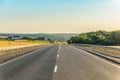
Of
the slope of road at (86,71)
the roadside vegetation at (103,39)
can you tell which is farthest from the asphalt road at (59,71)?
the roadside vegetation at (103,39)

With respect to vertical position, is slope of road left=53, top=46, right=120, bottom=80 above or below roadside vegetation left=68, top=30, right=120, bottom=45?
above

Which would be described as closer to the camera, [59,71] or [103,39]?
[59,71]

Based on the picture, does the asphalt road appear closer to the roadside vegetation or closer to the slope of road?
the slope of road

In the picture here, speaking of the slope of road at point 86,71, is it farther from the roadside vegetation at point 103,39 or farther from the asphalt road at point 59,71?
the roadside vegetation at point 103,39

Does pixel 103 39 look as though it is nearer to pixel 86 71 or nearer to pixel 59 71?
pixel 86 71

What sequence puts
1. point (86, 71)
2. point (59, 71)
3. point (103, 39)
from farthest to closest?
point (103, 39), point (86, 71), point (59, 71)

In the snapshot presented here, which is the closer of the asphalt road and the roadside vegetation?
the asphalt road

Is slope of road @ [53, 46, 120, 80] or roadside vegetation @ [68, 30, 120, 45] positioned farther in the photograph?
roadside vegetation @ [68, 30, 120, 45]

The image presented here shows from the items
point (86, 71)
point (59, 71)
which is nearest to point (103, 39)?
point (86, 71)

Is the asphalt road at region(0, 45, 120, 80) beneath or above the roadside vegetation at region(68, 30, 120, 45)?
above

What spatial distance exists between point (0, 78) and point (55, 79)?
2369mm

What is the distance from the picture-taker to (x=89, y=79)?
11.1m

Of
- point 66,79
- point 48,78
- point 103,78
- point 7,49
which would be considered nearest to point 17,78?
point 48,78

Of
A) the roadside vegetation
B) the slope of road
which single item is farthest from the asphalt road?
the roadside vegetation
